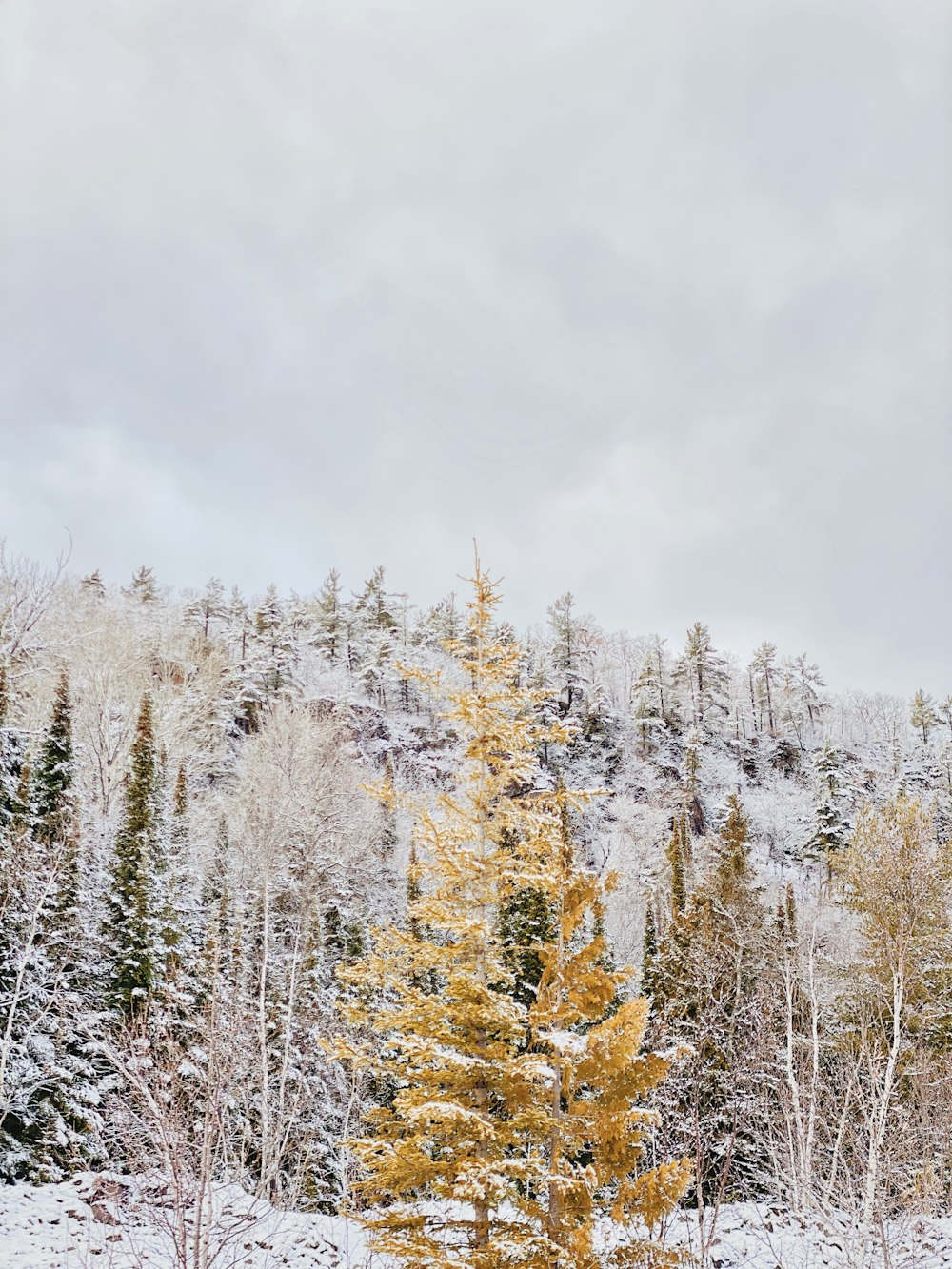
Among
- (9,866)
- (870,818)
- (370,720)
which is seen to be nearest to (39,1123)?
(9,866)

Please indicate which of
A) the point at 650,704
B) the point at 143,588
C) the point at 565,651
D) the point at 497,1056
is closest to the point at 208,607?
the point at 143,588

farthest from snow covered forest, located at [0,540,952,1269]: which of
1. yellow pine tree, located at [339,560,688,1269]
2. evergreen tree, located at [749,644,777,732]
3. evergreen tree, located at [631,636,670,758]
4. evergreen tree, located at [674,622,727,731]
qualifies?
evergreen tree, located at [749,644,777,732]

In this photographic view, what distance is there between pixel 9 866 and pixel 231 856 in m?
17.8

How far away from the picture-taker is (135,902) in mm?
22031

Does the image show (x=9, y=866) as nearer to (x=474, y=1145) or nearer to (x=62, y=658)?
(x=474, y=1145)

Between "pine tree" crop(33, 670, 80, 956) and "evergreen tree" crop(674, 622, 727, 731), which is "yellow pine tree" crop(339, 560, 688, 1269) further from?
"evergreen tree" crop(674, 622, 727, 731)

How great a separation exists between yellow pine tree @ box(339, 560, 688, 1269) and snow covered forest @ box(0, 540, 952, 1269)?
0.05 m

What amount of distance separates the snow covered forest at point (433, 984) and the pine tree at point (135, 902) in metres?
0.09

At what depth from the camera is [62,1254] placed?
13.4m

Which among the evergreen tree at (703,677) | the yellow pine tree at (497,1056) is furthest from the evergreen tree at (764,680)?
the yellow pine tree at (497,1056)

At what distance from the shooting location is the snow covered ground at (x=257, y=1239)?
13.1m

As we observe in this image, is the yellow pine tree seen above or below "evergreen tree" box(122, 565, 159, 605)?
below

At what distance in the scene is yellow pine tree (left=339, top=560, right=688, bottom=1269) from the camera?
820cm

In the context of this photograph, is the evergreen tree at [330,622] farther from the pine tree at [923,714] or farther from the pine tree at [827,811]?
the pine tree at [923,714]
